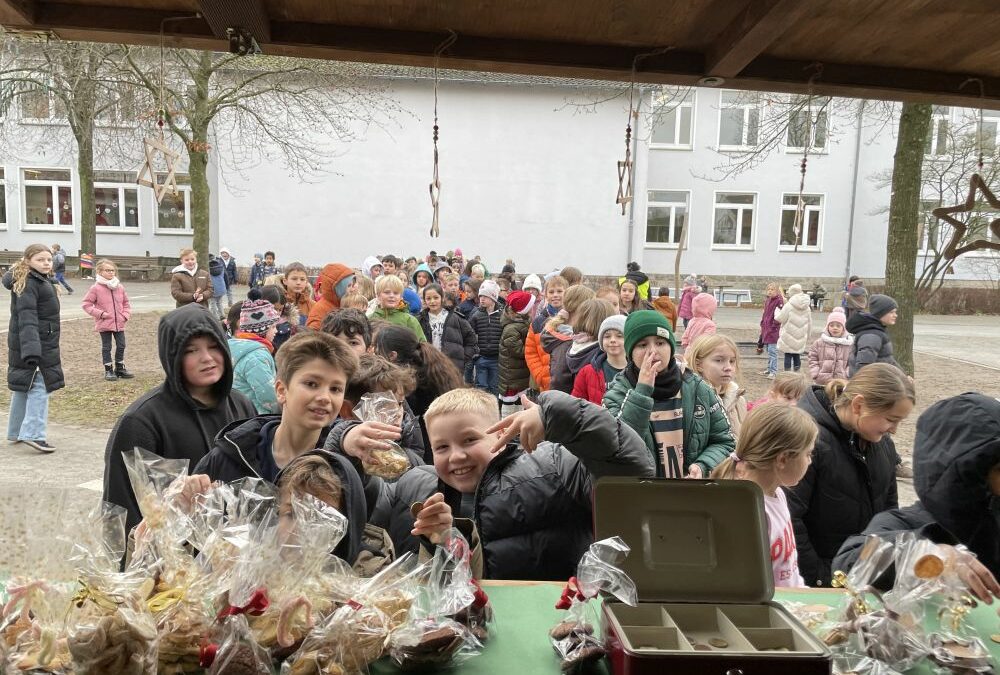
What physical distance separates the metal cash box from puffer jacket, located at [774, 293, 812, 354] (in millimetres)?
10839

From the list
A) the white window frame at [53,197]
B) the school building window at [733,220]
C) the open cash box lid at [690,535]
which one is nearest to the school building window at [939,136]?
the school building window at [733,220]

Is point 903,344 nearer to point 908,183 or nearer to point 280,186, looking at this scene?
point 908,183

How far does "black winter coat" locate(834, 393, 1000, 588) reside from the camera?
86.6 inches

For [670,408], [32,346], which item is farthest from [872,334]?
[32,346]

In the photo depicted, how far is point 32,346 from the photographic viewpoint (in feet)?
22.0

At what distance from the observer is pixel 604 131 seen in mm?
24891

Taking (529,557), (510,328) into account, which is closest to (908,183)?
(510,328)

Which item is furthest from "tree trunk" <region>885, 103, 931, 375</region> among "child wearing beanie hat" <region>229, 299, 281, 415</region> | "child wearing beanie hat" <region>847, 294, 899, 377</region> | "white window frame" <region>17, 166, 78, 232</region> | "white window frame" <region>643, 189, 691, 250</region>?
"white window frame" <region>17, 166, 78, 232</region>

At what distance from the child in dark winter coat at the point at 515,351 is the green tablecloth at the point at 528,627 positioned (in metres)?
5.63

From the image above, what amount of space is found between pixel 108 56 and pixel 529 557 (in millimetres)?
11143

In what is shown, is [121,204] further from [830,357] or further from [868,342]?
[868,342]

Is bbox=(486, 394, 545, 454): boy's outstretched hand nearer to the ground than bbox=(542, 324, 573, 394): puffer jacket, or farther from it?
farther from it

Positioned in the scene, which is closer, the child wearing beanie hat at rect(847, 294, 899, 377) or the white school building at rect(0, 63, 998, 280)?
the child wearing beanie hat at rect(847, 294, 899, 377)

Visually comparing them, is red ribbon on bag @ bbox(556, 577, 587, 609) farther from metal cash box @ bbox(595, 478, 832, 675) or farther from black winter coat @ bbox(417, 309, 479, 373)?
black winter coat @ bbox(417, 309, 479, 373)
